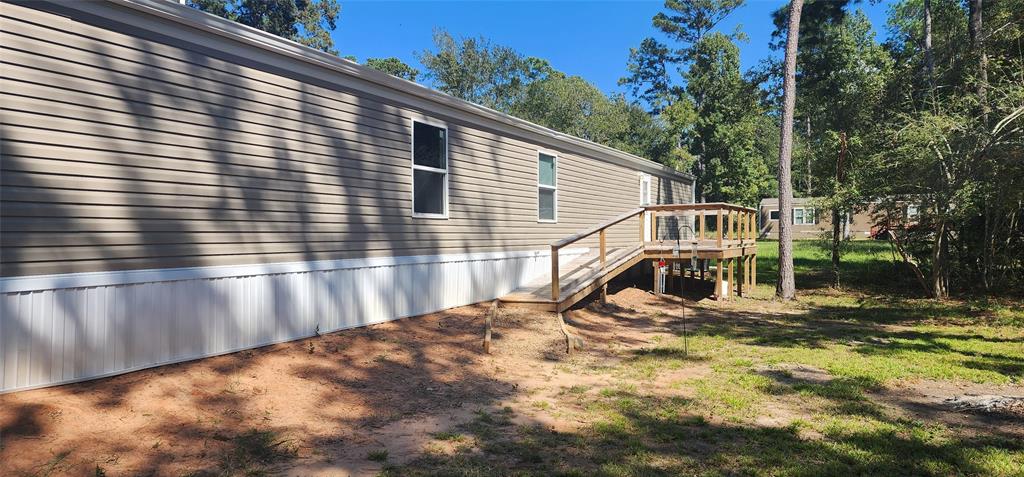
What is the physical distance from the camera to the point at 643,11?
34469 mm

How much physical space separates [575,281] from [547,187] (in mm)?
2459

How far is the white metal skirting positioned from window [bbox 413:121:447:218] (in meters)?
0.83

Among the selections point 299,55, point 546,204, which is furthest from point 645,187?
point 299,55

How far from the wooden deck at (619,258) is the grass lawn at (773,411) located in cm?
160

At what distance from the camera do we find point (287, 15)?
1319 inches

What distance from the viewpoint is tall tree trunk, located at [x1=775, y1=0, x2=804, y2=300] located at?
11.9 meters

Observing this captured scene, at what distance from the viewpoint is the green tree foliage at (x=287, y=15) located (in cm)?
3262

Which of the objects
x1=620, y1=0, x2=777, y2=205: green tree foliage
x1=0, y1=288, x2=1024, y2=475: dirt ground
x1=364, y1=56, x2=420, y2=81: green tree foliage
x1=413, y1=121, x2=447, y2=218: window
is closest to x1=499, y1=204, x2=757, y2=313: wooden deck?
x1=0, y1=288, x2=1024, y2=475: dirt ground

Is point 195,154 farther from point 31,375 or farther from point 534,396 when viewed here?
point 534,396

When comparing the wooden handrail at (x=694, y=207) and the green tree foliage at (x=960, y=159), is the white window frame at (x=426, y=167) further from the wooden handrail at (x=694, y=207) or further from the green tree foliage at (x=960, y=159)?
the green tree foliage at (x=960, y=159)

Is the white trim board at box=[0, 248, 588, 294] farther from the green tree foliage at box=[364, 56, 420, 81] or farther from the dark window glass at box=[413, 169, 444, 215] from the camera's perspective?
the green tree foliage at box=[364, 56, 420, 81]

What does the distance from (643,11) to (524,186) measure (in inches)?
1119

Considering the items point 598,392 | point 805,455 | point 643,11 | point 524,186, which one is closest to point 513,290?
point 524,186

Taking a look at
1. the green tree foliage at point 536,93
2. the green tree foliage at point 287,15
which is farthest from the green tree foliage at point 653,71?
the green tree foliage at point 287,15
